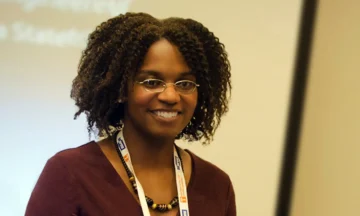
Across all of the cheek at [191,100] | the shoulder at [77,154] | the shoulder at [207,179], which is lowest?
the shoulder at [207,179]

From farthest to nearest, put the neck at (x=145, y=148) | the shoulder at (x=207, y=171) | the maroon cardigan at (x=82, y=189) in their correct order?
the shoulder at (x=207, y=171) < the neck at (x=145, y=148) < the maroon cardigan at (x=82, y=189)

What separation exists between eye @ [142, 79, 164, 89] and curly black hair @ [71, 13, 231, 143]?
0.12 ft

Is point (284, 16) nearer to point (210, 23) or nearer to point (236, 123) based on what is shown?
point (210, 23)

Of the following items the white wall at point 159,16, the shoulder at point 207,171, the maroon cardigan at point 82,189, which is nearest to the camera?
the maroon cardigan at point 82,189

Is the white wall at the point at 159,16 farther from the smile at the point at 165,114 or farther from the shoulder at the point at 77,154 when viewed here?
the smile at the point at 165,114

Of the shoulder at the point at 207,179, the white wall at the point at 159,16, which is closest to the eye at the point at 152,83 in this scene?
the shoulder at the point at 207,179

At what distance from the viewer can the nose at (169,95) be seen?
1045mm

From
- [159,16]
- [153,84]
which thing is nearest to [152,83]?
[153,84]

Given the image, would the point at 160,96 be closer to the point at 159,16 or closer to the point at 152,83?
the point at 152,83

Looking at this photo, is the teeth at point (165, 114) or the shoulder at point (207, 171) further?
the shoulder at point (207, 171)

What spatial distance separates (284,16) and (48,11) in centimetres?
79

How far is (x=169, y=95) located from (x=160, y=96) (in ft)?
0.06

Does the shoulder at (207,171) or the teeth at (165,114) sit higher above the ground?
the teeth at (165,114)

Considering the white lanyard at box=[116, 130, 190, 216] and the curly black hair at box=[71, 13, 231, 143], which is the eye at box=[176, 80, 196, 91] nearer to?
the curly black hair at box=[71, 13, 231, 143]
